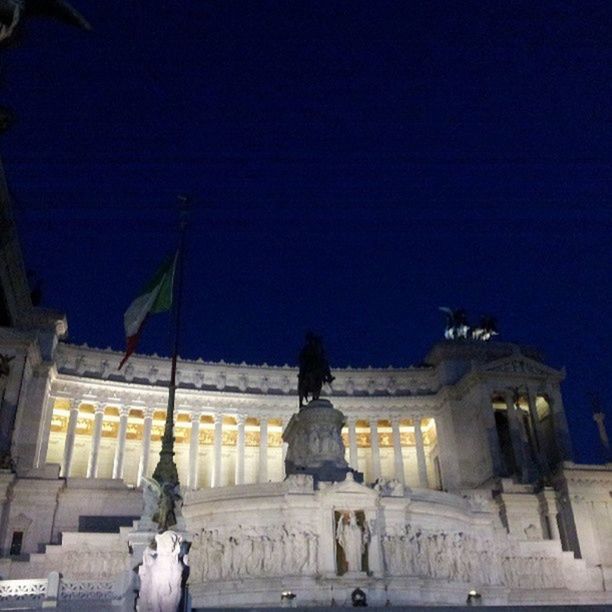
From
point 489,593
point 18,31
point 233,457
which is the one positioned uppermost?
point 18,31

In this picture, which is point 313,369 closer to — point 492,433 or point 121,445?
point 492,433

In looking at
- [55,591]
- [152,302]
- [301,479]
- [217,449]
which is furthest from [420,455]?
[55,591]

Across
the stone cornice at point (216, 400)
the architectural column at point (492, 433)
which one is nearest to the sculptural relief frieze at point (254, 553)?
the architectural column at point (492, 433)

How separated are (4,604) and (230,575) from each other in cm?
1092

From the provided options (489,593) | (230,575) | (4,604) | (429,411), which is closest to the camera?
(4,604)

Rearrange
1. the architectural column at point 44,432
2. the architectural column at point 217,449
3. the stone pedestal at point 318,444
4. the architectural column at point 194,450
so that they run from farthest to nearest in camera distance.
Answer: the architectural column at point 217,449 → the architectural column at point 194,450 → the architectural column at point 44,432 → the stone pedestal at point 318,444

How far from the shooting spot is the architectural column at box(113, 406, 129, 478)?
63066 mm

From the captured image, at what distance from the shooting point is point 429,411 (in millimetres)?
71625

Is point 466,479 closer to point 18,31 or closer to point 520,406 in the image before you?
point 520,406

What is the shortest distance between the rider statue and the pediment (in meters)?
28.7

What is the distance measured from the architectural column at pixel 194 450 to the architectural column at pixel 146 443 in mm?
4202

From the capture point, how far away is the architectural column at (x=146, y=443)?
63469mm

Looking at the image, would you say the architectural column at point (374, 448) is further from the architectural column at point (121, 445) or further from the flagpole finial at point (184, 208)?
the flagpole finial at point (184, 208)

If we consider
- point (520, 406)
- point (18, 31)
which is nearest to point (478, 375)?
point (520, 406)
